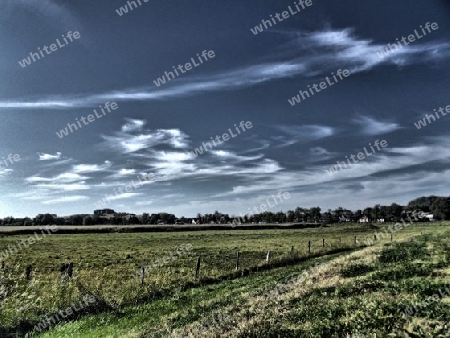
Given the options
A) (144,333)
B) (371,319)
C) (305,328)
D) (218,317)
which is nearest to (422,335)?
(371,319)

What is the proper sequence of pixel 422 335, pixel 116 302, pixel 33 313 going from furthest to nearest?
1. pixel 116 302
2. pixel 33 313
3. pixel 422 335

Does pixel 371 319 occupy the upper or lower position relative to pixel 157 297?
upper

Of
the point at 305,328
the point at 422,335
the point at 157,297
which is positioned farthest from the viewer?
the point at 157,297

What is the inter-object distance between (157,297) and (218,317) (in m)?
9.55

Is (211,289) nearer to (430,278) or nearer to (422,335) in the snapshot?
(430,278)

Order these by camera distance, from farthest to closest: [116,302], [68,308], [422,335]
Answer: [116,302]
[68,308]
[422,335]

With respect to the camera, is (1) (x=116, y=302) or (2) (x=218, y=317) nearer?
(2) (x=218, y=317)

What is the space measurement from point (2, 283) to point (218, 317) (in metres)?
8.76

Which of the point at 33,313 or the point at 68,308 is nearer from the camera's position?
the point at 33,313

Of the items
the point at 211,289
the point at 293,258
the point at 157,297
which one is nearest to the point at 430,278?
Answer: the point at 211,289

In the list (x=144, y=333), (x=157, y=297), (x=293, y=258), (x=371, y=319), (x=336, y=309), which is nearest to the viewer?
(x=371, y=319)

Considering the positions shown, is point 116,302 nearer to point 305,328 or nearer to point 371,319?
point 305,328

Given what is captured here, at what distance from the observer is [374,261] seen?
21.3 m

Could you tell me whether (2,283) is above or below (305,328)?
above
